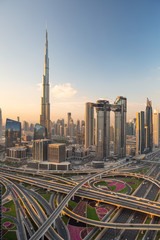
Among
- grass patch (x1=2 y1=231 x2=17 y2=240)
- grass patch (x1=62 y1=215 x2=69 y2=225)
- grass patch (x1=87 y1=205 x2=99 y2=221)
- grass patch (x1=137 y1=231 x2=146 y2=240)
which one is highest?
grass patch (x1=62 y1=215 x2=69 y2=225)

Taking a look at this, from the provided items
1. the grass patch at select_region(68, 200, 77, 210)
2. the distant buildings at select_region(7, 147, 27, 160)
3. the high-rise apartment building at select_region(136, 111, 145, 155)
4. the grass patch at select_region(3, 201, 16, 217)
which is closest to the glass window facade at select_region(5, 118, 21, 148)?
the distant buildings at select_region(7, 147, 27, 160)

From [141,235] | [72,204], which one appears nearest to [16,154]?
[72,204]

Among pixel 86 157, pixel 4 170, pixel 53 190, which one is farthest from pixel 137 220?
pixel 86 157

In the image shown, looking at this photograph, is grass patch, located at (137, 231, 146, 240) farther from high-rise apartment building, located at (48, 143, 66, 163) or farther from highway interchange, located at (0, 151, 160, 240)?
high-rise apartment building, located at (48, 143, 66, 163)

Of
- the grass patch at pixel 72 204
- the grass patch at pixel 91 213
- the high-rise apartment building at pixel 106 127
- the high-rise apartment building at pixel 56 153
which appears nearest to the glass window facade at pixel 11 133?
the high-rise apartment building at pixel 56 153

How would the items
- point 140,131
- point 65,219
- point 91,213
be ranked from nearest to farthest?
point 65,219 < point 91,213 < point 140,131

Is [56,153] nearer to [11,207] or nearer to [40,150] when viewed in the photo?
[40,150]

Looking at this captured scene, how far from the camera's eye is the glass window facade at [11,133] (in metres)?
192

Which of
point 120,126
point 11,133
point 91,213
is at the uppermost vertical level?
point 120,126

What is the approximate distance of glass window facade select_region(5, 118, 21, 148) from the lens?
629 feet

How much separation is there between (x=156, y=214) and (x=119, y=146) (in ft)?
357

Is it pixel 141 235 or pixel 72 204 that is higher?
pixel 72 204

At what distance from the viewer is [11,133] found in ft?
635

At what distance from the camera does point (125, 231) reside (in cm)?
5734
